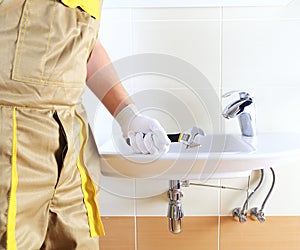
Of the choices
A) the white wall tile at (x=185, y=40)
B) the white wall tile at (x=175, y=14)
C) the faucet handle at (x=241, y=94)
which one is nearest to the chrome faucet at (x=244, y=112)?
the faucet handle at (x=241, y=94)

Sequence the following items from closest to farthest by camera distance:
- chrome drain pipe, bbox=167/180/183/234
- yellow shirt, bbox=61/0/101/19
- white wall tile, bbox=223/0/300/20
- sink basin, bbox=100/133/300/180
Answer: yellow shirt, bbox=61/0/101/19, sink basin, bbox=100/133/300/180, chrome drain pipe, bbox=167/180/183/234, white wall tile, bbox=223/0/300/20

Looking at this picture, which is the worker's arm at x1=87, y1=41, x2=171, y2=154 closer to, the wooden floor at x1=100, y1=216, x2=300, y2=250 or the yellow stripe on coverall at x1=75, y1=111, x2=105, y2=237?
the yellow stripe on coverall at x1=75, y1=111, x2=105, y2=237

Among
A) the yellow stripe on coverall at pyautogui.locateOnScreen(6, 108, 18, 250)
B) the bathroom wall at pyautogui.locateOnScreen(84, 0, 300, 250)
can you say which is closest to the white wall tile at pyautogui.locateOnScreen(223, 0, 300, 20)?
the bathroom wall at pyautogui.locateOnScreen(84, 0, 300, 250)

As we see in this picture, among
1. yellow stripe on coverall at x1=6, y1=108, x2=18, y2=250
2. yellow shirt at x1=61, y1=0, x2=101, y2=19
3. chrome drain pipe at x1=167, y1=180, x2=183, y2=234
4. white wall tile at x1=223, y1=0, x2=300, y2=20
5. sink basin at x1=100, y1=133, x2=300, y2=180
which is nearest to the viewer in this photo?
yellow stripe on coverall at x1=6, y1=108, x2=18, y2=250

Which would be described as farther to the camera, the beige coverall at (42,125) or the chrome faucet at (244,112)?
the chrome faucet at (244,112)

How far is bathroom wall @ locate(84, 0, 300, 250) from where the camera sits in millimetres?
1143

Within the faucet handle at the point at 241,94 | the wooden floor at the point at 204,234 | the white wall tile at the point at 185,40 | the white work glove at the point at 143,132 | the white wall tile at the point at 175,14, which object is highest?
the white wall tile at the point at 175,14

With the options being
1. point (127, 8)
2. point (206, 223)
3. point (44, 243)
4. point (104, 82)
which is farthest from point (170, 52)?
point (44, 243)

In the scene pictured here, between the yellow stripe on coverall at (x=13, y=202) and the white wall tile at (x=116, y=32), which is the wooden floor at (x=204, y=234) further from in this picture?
the yellow stripe on coverall at (x=13, y=202)

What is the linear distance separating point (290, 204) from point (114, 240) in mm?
580

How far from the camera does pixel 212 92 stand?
117 centimetres

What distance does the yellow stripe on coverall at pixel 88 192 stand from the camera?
76 cm

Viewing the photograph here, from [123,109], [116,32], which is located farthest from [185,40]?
[123,109]

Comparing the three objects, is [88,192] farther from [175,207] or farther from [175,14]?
[175,14]
